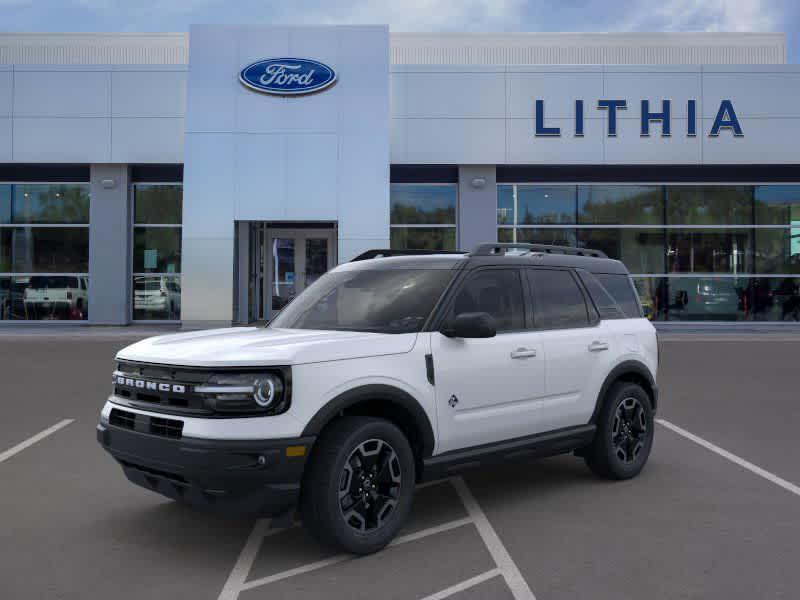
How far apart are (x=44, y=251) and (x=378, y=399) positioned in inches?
889

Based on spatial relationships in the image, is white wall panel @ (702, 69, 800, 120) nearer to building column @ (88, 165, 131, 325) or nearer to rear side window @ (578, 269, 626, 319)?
building column @ (88, 165, 131, 325)

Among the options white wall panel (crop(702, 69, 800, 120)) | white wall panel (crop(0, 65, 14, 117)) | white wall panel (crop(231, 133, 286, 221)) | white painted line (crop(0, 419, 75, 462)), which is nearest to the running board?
white painted line (crop(0, 419, 75, 462))

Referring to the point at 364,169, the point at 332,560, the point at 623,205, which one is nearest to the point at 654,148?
the point at 623,205

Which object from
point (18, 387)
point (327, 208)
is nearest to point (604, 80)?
point (327, 208)

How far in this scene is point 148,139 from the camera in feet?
75.1

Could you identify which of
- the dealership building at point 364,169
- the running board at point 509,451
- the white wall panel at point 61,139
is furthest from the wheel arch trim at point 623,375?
the white wall panel at point 61,139

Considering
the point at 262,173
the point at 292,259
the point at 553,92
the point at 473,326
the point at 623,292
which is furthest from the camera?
the point at 292,259

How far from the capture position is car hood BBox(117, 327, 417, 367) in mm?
4250

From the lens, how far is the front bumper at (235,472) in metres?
4.08

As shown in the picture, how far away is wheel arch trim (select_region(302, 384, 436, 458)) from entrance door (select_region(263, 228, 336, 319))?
21.0 meters

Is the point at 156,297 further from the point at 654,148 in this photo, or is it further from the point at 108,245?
the point at 654,148

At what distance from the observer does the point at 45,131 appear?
75.0ft

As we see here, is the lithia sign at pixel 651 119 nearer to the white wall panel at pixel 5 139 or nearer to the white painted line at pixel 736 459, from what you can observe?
the white wall panel at pixel 5 139

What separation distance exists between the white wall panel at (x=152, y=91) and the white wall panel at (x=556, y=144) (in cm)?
954
